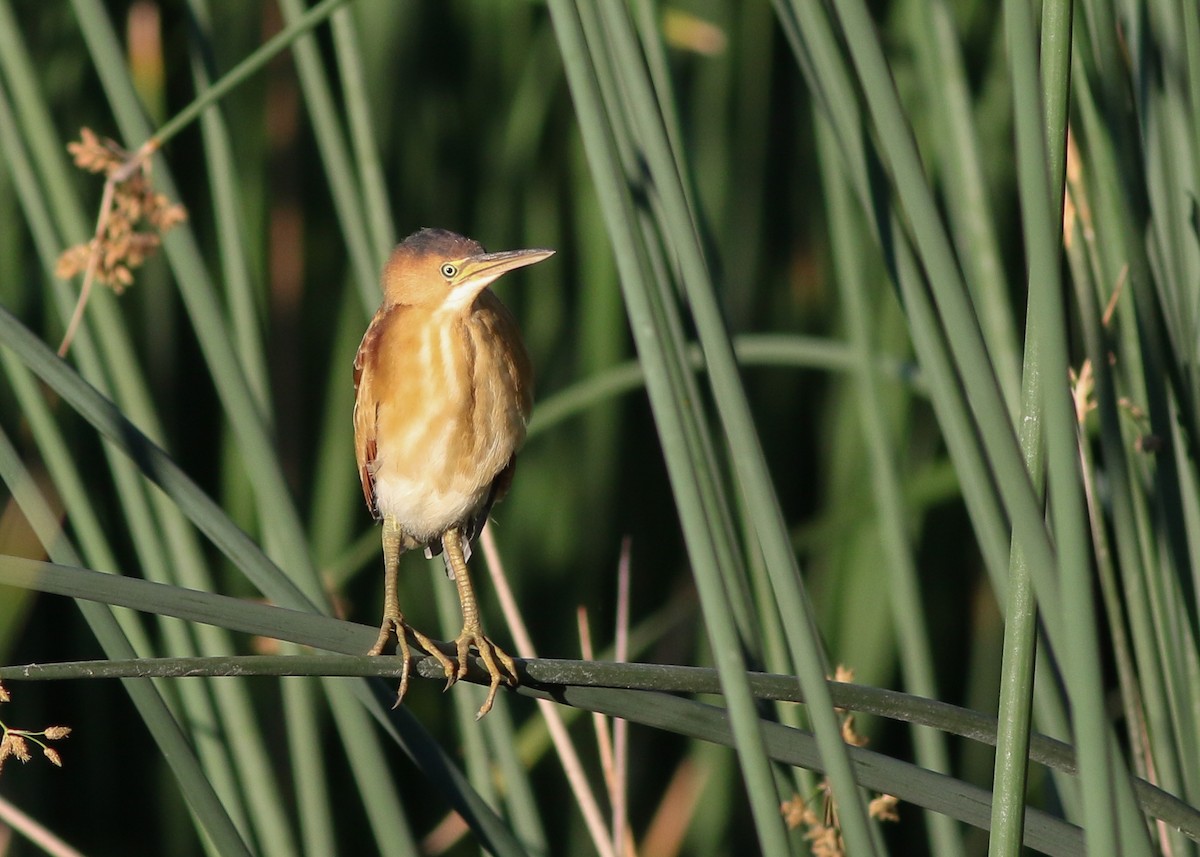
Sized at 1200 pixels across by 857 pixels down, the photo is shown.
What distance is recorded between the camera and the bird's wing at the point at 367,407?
60.7 inches

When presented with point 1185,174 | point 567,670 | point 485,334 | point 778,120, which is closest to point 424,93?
point 778,120

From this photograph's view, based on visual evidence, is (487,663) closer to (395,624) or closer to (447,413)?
(395,624)

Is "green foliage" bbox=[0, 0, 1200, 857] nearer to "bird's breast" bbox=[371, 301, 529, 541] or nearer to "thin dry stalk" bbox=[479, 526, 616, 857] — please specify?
"thin dry stalk" bbox=[479, 526, 616, 857]

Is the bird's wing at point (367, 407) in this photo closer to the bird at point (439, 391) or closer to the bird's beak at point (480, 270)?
the bird at point (439, 391)

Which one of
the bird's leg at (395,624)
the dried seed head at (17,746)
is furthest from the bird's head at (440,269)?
the dried seed head at (17,746)

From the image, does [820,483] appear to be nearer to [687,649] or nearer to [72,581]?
[687,649]

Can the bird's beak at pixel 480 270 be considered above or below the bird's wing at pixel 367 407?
above

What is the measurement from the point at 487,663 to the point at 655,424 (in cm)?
63

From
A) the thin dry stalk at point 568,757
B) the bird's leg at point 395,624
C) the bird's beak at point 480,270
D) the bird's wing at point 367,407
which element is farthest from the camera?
the bird's wing at point 367,407

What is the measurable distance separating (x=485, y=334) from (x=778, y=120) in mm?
1008

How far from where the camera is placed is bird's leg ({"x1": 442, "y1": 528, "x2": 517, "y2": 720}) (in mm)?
1089

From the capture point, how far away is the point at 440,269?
4.90 feet

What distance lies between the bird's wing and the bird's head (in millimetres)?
55

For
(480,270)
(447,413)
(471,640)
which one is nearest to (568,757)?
(471,640)
